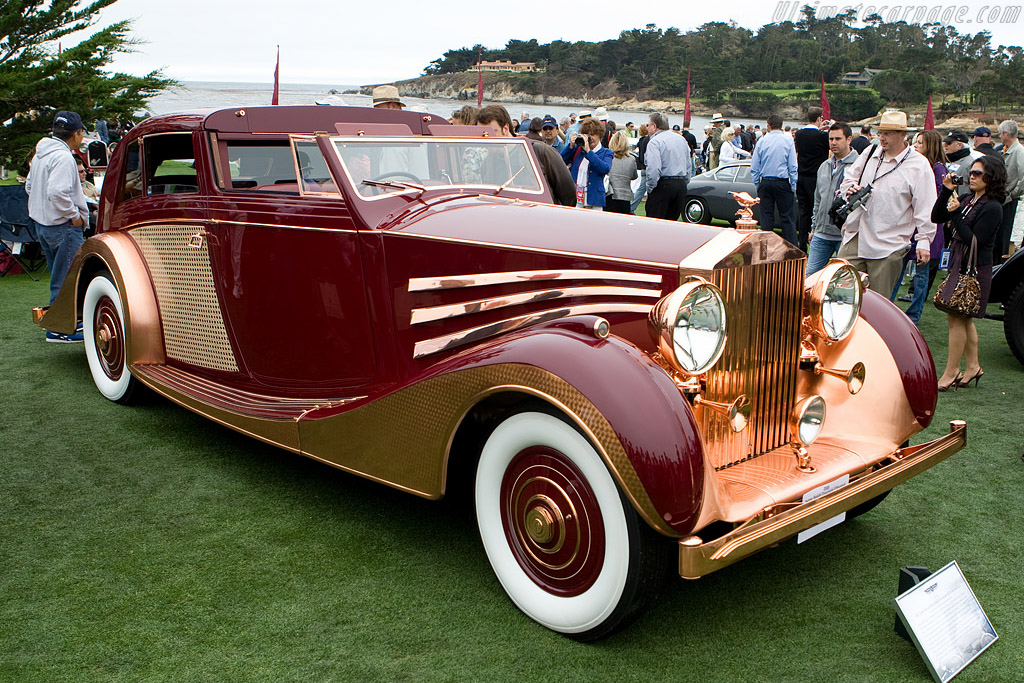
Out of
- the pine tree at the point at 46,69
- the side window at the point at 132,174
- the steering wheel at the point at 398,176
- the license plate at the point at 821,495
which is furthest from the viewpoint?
the pine tree at the point at 46,69

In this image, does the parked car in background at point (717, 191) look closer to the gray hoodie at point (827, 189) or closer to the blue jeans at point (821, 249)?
the gray hoodie at point (827, 189)

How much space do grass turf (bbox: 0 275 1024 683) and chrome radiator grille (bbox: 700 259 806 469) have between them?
557 millimetres

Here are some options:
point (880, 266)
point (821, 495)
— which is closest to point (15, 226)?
point (880, 266)

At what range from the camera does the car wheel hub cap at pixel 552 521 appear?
2.61 metres

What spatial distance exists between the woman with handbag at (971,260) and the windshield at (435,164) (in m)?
3.03

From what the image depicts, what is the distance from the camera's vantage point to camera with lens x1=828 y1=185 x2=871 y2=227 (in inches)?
219

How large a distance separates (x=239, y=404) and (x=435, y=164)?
154 cm

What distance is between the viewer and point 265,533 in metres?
3.41

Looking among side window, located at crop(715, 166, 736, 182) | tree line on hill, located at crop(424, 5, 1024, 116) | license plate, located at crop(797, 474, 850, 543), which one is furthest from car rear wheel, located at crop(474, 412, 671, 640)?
tree line on hill, located at crop(424, 5, 1024, 116)

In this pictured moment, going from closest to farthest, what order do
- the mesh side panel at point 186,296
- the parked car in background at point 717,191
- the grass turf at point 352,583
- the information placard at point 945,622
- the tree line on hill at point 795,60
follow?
the information placard at point 945,622 → the grass turf at point 352,583 → the mesh side panel at point 186,296 → the parked car in background at point 717,191 → the tree line on hill at point 795,60

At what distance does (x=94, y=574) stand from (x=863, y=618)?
2818 mm

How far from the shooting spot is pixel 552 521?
2666mm

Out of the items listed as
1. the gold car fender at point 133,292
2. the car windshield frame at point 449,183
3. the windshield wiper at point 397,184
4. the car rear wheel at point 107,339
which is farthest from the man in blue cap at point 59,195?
the windshield wiper at point 397,184

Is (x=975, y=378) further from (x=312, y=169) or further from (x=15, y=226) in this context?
(x=15, y=226)
